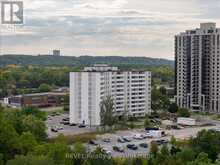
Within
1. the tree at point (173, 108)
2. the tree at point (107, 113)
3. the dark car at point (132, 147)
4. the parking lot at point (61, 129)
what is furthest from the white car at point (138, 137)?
the tree at point (173, 108)

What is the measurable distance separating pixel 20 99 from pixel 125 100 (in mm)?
5719

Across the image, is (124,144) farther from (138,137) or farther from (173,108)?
(173,108)

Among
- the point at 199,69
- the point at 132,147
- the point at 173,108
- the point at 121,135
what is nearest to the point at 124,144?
the point at 132,147

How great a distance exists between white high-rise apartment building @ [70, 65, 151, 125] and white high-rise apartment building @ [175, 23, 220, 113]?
283cm

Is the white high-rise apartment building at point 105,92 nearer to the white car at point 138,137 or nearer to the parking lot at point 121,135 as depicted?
the parking lot at point 121,135

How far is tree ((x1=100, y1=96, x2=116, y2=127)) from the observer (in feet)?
50.3

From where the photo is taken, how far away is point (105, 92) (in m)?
16.5

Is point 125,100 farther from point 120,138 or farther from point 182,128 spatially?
point 120,138

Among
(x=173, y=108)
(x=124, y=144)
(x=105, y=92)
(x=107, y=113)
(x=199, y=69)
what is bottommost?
(x=124, y=144)

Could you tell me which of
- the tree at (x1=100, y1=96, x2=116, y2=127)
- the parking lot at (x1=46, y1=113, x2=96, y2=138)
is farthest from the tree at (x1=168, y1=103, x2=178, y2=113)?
the parking lot at (x1=46, y1=113, x2=96, y2=138)

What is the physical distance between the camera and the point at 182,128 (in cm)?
1522

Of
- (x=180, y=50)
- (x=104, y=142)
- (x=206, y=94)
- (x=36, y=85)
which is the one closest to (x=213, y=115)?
(x=206, y=94)

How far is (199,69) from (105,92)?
17.9 feet

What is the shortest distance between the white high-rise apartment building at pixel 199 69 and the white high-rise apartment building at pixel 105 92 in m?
2.83
